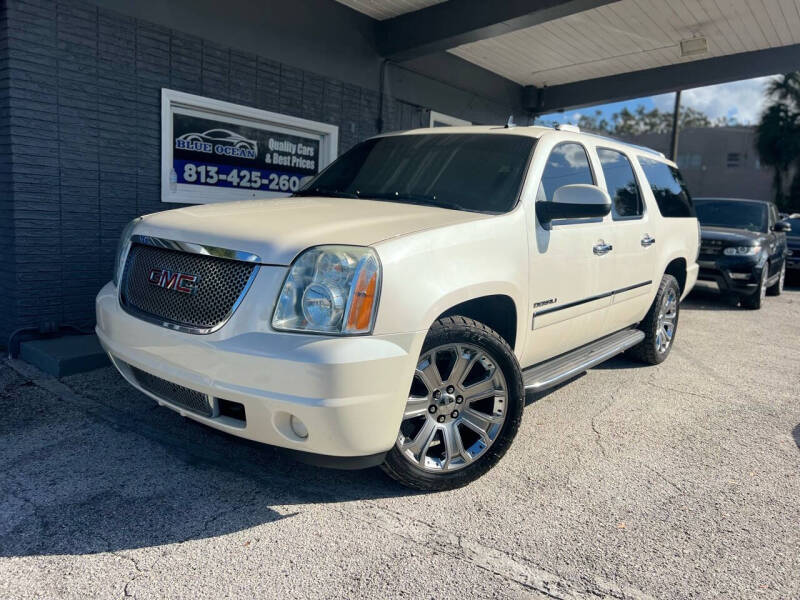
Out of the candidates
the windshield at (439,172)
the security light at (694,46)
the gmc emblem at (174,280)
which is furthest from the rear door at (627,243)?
the security light at (694,46)

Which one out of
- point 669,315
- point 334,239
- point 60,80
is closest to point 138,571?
point 334,239

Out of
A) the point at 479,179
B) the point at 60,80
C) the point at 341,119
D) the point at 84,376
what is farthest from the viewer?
the point at 341,119

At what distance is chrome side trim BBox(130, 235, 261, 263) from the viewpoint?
2.71 m

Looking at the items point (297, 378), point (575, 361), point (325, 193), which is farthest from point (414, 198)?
point (297, 378)

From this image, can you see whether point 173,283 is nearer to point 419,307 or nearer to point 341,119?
point 419,307

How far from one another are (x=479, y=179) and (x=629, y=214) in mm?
1669

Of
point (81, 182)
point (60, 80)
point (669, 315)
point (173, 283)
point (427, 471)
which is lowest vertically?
point (427, 471)

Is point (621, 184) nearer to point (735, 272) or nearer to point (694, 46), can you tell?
point (694, 46)

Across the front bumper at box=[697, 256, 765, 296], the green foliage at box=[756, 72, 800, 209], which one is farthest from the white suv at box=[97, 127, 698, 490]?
the green foliage at box=[756, 72, 800, 209]

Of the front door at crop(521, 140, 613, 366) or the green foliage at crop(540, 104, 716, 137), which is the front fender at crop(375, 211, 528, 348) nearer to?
the front door at crop(521, 140, 613, 366)

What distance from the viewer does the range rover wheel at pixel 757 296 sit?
9.32 m

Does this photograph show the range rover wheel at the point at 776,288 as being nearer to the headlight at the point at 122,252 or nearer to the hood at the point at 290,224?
the hood at the point at 290,224

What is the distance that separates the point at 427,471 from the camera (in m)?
3.06

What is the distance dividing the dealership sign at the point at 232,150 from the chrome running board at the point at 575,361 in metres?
4.14
